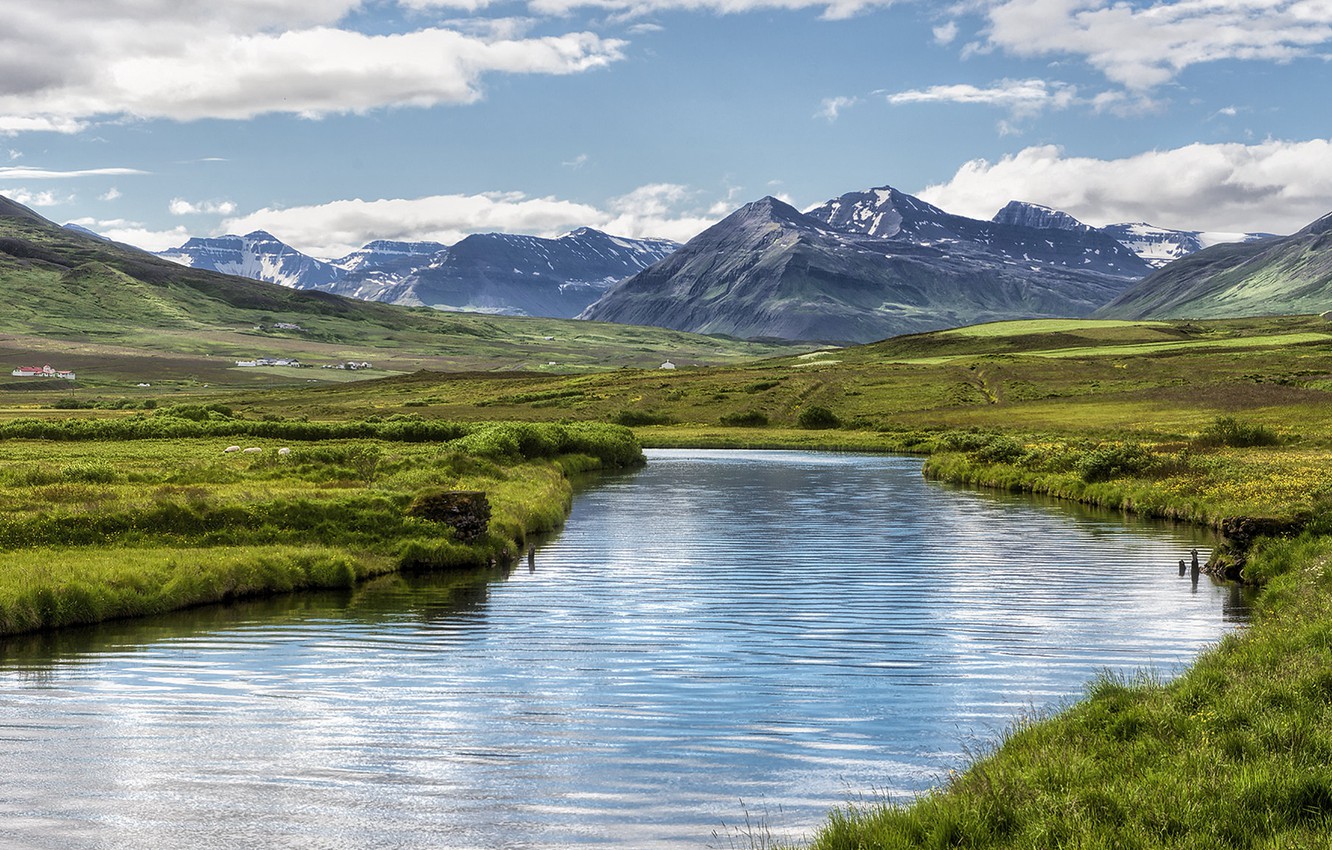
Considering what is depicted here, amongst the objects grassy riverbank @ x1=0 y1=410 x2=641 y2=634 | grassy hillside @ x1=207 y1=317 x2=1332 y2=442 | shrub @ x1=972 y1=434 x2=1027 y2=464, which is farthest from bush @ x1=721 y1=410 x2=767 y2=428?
grassy riverbank @ x1=0 y1=410 x2=641 y2=634

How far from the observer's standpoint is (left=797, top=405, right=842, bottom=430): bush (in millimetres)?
152350

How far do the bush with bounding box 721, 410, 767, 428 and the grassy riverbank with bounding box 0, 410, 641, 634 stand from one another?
279ft

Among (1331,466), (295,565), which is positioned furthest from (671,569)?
(1331,466)

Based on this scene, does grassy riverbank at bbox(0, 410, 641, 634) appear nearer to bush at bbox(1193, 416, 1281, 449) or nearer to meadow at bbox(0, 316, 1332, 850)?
meadow at bbox(0, 316, 1332, 850)

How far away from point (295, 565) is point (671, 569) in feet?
45.0

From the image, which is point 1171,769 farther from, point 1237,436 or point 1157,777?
point 1237,436

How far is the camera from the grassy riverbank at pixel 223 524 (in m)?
32.9

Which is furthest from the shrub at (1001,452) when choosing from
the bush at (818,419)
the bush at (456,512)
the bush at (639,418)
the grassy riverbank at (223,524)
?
the bush at (639,418)

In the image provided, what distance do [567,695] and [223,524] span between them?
70.1 ft

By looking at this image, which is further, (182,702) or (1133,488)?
(1133,488)

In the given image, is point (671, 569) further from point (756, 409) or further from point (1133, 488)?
point (756, 409)

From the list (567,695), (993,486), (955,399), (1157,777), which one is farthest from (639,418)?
(1157,777)

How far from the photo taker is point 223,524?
135 feet

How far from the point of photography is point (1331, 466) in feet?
209
